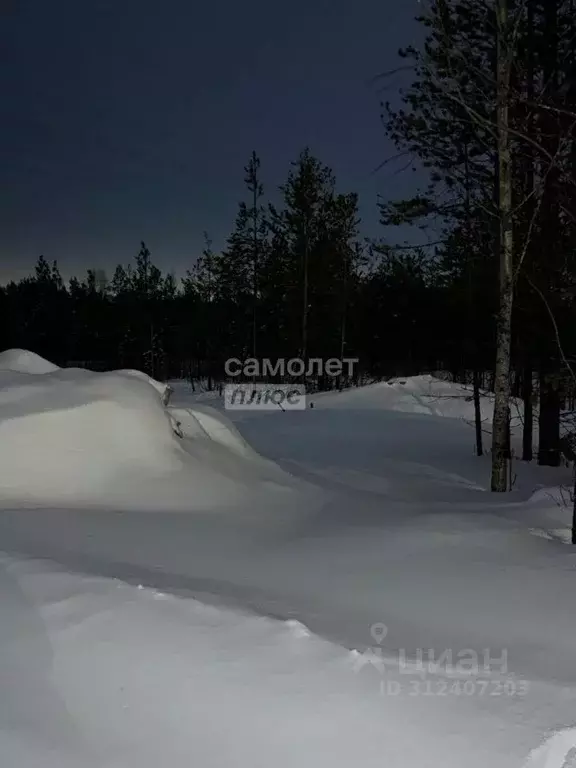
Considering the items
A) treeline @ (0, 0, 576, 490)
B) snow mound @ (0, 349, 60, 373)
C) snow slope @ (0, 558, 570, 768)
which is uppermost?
treeline @ (0, 0, 576, 490)

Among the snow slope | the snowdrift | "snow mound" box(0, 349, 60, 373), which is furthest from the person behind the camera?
"snow mound" box(0, 349, 60, 373)

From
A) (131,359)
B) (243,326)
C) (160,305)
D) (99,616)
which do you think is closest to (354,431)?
(99,616)

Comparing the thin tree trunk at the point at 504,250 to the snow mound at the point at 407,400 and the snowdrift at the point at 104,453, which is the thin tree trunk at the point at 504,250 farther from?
the snow mound at the point at 407,400

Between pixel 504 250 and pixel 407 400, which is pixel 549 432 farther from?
pixel 407 400

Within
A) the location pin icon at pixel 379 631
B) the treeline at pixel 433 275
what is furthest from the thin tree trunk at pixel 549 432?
the location pin icon at pixel 379 631

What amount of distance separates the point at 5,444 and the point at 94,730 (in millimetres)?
3588

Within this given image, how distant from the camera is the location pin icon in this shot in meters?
2.72

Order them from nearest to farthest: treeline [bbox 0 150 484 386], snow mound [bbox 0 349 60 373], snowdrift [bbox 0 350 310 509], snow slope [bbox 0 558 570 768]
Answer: snow slope [bbox 0 558 570 768]
snowdrift [bbox 0 350 310 509]
snow mound [bbox 0 349 60 373]
treeline [bbox 0 150 484 386]

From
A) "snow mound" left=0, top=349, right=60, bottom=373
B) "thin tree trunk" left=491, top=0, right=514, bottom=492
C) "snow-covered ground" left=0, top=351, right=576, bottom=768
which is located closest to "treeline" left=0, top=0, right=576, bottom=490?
"thin tree trunk" left=491, top=0, right=514, bottom=492

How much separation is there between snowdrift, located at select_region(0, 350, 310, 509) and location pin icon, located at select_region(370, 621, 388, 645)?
2638 mm

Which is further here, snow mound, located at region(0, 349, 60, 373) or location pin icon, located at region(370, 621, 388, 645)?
snow mound, located at region(0, 349, 60, 373)

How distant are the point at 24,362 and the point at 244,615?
7016 mm

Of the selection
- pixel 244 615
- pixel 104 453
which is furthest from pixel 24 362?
pixel 244 615

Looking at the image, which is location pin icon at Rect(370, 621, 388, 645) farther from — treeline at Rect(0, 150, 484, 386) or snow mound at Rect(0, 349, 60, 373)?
treeline at Rect(0, 150, 484, 386)
